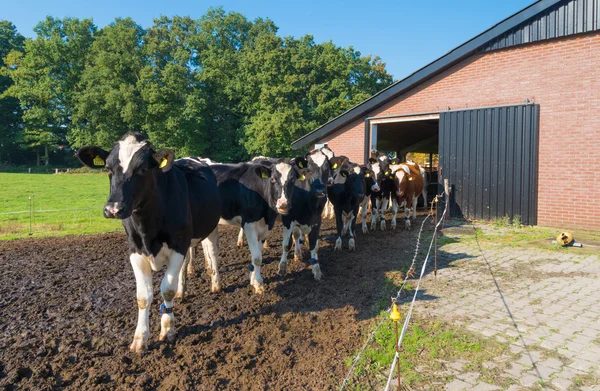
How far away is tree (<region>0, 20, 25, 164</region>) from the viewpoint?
5372 centimetres

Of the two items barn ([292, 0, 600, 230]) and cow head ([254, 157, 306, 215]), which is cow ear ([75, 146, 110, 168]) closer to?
cow head ([254, 157, 306, 215])

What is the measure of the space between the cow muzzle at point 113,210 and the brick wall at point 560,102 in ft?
37.0

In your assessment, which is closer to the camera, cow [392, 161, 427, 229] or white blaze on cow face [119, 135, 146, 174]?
white blaze on cow face [119, 135, 146, 174]

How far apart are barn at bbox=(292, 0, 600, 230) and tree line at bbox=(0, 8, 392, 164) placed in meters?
24.9

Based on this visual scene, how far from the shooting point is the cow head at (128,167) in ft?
12.1

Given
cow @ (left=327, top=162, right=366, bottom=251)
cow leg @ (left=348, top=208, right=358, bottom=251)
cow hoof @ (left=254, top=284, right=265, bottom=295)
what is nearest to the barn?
cow @ (left=327, top=162, right=366, bottom=251)

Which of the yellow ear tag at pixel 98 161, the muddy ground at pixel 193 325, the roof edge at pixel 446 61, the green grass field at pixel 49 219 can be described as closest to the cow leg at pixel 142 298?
the muddy ground at pixel 193 325

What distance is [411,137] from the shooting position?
73.7 feet

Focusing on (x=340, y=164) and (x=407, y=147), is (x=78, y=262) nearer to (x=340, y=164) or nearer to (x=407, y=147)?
(x=340, y=164)

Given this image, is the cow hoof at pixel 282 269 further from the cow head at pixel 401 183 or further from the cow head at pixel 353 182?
the cow head at pixel 401 183

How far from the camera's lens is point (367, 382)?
3.61 meters

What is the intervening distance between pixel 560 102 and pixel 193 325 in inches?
430

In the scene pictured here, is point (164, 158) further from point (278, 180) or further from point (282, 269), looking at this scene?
point (282, 269)

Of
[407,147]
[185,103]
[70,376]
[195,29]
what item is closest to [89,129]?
[185,103]
